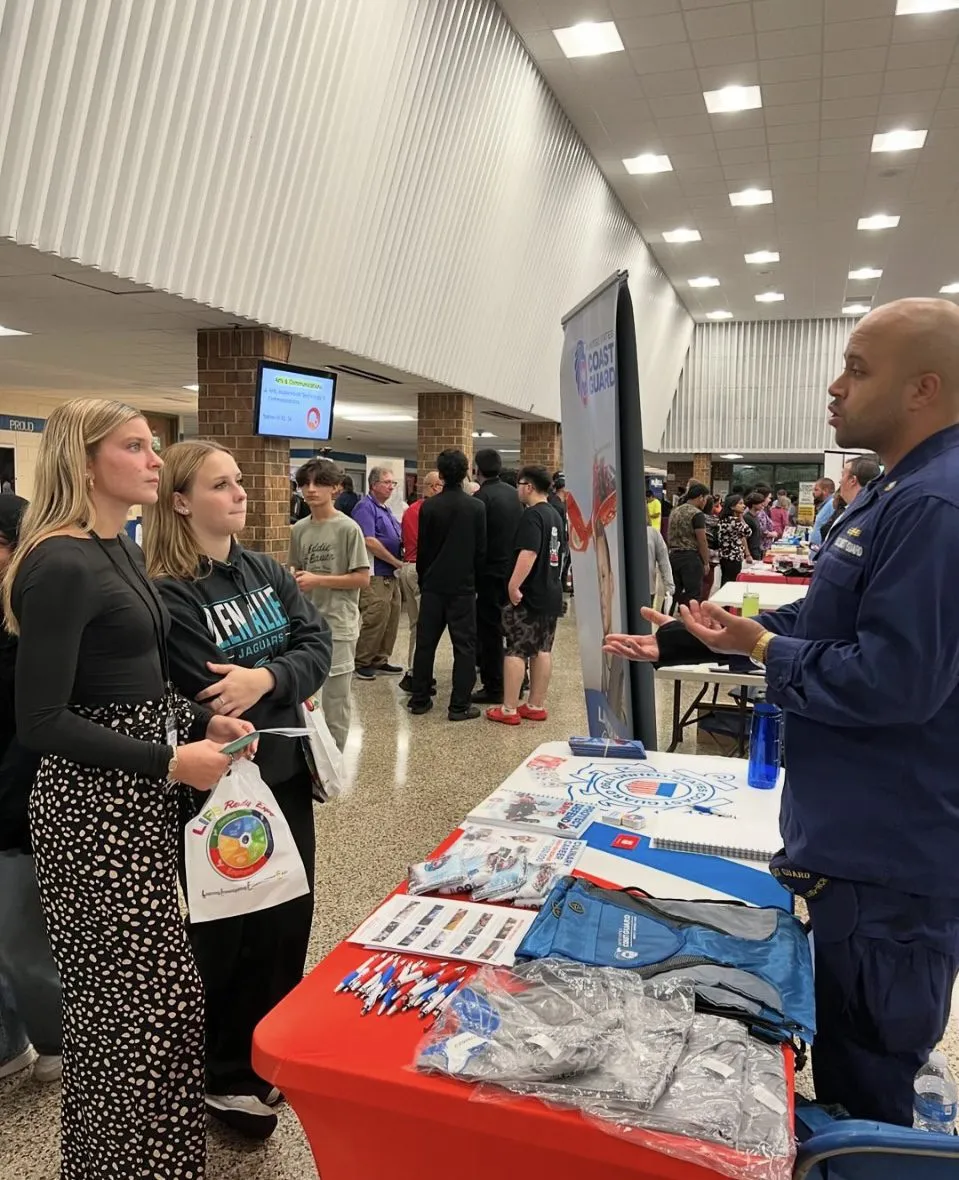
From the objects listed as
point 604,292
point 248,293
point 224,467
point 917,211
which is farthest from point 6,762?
point 917,211

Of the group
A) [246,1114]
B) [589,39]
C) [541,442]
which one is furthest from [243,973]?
[541,442]

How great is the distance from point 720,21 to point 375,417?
28.9 ft

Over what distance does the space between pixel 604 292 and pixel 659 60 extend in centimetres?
579

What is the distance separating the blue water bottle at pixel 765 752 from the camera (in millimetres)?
2379

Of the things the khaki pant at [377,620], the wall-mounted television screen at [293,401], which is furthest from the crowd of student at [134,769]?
the khaki pant at [377,620]

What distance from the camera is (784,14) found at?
6.60 metres

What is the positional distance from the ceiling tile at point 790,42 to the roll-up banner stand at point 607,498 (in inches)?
198

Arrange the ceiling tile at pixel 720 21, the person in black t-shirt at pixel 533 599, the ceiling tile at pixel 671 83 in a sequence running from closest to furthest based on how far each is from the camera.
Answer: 1. the person in black t-shirt at pixel 533 599
2. the ceiling tile at pixel 720 21
3. the ceiling tile at pixel 671 83

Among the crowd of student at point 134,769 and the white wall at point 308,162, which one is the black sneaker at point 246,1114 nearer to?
the crowd of student at point 134,769

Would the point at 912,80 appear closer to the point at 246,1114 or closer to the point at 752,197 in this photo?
the point at 752,197

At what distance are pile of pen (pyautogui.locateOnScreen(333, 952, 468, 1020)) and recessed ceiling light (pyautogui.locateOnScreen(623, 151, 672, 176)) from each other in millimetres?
10084

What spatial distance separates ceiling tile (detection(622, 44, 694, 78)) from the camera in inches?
286

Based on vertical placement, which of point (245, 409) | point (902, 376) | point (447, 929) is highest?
point (245, 409)

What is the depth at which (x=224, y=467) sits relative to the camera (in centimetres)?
207
